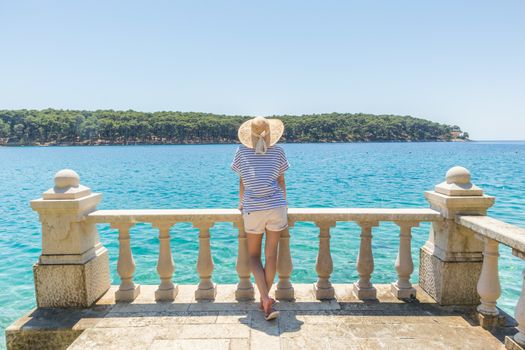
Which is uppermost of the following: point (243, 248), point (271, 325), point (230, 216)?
point (230, 216)

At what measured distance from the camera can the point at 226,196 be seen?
23203 mm

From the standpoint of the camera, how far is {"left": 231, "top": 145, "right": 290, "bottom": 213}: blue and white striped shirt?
3.74 m

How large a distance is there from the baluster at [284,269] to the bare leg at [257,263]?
43 centimetres

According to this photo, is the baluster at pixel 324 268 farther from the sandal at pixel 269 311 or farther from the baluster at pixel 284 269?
the sandal at pixel 269 311

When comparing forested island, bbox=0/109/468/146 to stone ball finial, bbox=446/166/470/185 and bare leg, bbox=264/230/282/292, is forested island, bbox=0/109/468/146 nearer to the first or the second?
bare leg, bbox=264/230/282/292

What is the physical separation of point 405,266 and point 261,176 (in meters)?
2.04

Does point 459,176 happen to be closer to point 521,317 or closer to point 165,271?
point 521,317

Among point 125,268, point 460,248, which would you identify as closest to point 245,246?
point 125,268

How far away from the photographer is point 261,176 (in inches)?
148

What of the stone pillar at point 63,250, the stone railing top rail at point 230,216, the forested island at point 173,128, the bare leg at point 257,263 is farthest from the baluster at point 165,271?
the forested island at point 173,128

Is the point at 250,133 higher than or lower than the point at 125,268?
higher

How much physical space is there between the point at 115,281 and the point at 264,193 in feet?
24.7

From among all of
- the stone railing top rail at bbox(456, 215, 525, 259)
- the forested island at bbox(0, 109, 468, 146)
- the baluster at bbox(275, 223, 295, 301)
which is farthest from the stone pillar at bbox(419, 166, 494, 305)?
the forested island at bbox(0, 109, 468, 146)

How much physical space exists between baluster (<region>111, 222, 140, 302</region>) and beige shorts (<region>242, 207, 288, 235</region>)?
1402mm
